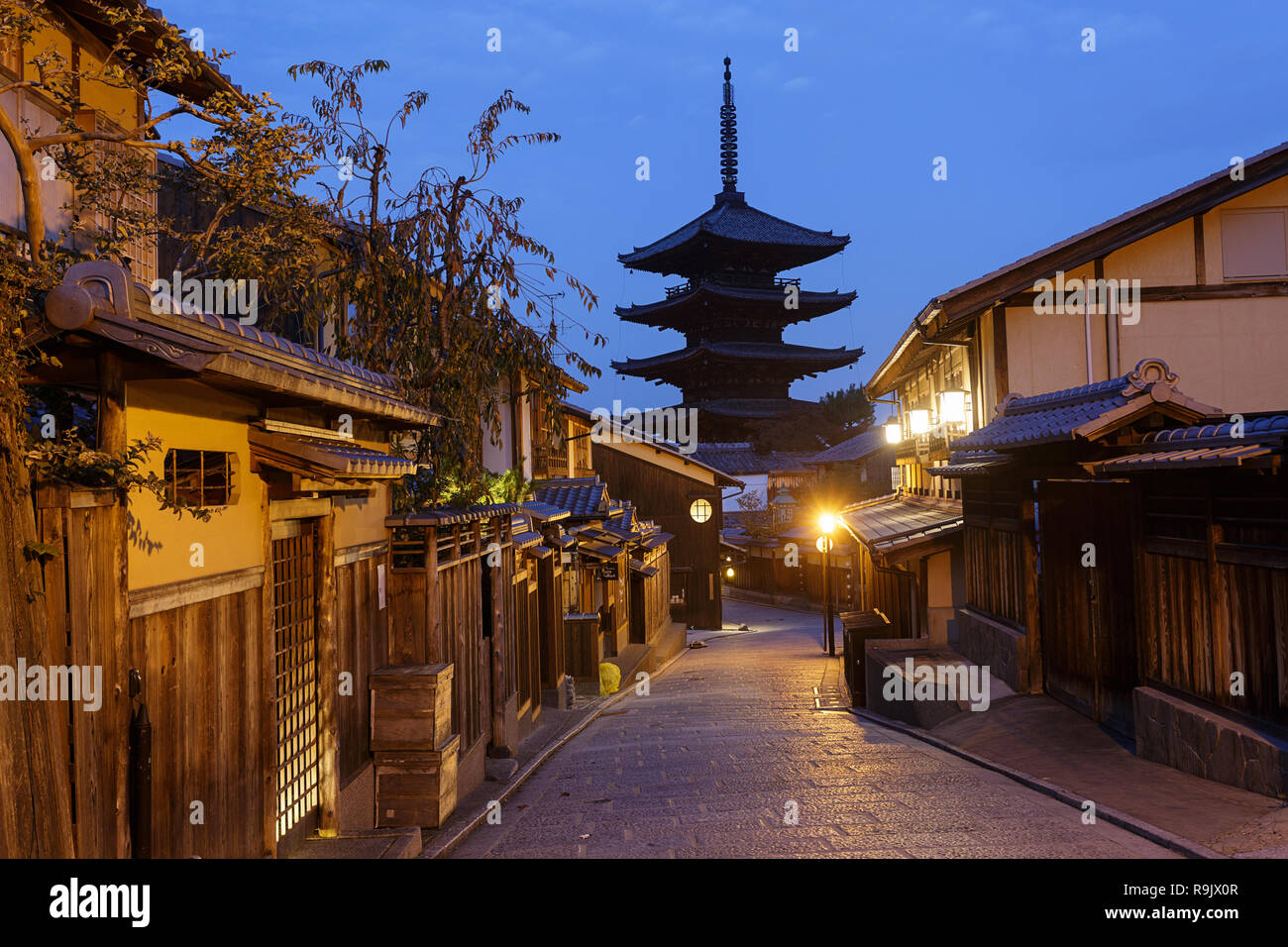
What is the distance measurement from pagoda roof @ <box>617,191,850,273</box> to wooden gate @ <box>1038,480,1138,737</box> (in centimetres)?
3740

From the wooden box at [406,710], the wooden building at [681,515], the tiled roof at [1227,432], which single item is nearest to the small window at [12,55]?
the wooden box at [406,710]

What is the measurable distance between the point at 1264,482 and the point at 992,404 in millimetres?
9193

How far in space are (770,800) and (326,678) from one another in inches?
161

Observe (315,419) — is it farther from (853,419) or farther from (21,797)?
(853,419)

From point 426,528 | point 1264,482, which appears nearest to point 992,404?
point 1264,482

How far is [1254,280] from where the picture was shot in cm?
1588

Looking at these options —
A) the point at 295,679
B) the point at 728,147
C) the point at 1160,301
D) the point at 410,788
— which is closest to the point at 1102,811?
the point at 410,788

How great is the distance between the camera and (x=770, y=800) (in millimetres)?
8547

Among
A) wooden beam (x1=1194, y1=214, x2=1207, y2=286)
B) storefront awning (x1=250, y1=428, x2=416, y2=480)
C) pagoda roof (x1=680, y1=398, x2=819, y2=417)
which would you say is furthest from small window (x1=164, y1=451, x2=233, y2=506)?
pagoda roof (x1=680, y1=398, x2=819, y2=417)

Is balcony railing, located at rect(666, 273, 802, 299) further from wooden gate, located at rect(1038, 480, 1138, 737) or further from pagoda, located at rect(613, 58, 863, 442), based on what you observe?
wooden gate, located at rect(1038, 480, 1138, 737)

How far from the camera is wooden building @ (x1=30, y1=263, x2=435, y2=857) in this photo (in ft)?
14.1

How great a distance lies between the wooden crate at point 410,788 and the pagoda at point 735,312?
136 feet

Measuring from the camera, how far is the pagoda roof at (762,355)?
163 ft

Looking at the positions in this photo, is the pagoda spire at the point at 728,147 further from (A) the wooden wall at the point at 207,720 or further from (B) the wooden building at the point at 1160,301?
(A) the wooden wall at the point at 207,720
